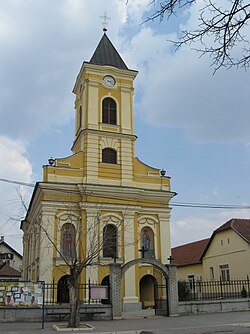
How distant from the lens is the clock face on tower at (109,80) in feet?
111

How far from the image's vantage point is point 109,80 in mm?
33969

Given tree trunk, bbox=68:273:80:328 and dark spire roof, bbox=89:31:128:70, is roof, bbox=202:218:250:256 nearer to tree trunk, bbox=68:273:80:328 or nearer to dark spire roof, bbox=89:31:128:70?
dark spire roof, bbox=89:31:128:70

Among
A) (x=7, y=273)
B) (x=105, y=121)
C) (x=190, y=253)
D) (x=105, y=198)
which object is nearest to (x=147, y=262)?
(x=105, y=198)

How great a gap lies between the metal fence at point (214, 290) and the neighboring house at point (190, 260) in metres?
8.97

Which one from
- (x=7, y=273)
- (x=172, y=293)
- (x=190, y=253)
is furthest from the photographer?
(x=7, y=273)

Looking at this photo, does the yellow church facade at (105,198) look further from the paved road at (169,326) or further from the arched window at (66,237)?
the paved road at (169,326)

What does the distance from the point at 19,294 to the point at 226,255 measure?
70.4 feet

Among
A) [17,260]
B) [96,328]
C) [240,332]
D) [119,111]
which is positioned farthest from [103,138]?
[17,260]

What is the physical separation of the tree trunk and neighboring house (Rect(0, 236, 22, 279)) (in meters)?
37.1

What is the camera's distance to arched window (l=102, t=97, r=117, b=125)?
3312cm

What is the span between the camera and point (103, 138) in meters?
32.2

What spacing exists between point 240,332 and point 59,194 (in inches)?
684

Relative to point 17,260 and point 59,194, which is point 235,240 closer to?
point 59,194

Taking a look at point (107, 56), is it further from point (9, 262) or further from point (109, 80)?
point (9, 262)
